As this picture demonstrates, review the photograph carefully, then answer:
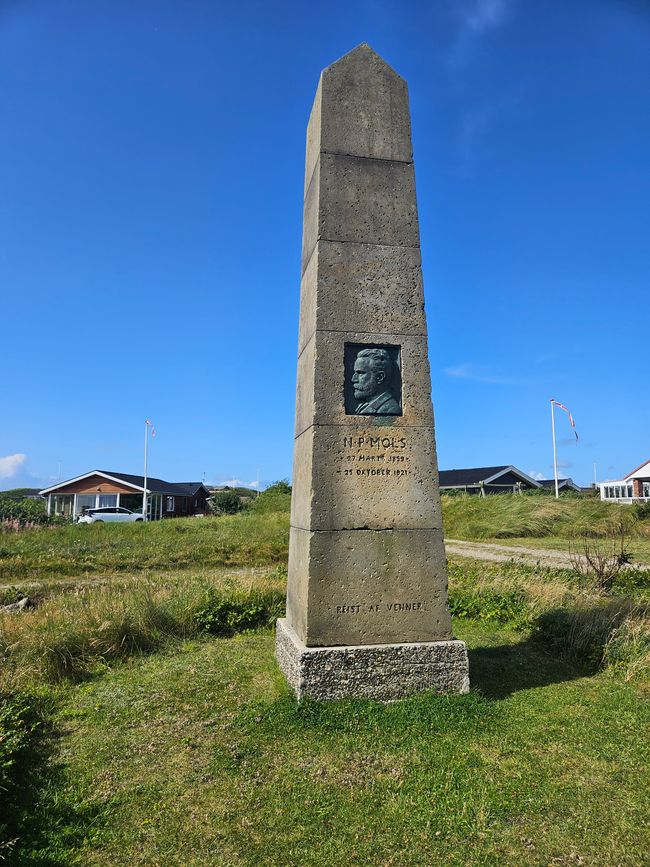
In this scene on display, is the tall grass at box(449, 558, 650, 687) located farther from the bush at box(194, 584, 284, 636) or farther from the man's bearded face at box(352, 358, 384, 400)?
the man's bearded face at box(352, 358, 384, 400)

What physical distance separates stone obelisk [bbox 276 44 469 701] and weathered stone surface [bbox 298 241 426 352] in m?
0.01

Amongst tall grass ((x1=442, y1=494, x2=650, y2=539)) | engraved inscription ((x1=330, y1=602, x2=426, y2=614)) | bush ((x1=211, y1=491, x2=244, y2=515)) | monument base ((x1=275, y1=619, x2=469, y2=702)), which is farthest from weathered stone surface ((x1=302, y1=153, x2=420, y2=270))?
bush ((x1=211, y1=491, x2=244, y2=515))

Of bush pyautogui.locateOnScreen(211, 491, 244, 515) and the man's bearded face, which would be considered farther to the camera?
bush pyautogui.locateOnScreen(211, 491, 244, 515)

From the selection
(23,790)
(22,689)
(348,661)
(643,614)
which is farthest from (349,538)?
(643,614)

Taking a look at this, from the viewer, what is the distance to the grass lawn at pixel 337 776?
120 inches

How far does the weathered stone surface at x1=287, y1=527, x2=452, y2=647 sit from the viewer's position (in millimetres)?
4855

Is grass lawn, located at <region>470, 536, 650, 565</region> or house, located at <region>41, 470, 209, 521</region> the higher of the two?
house, located at <region>41, 470, 209, 521</region>

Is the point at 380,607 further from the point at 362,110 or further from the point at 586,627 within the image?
the point at 362,110

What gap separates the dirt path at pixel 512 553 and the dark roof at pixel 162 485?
1154 inches

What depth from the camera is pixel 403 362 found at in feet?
17.5

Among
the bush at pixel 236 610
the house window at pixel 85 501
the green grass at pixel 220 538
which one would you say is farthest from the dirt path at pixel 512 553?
the house window at pixel 85 501

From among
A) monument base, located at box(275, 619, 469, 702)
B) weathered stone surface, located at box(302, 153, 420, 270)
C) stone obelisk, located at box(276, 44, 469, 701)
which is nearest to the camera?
monument base, located at box(275, 619, 469, 702)

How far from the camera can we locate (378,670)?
4.77 m

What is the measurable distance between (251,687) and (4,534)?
1729cm
